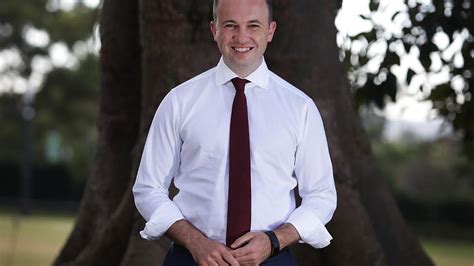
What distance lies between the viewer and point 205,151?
3.23 meters

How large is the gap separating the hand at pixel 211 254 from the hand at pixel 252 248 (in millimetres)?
22

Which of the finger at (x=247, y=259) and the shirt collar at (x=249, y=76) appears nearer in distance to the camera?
the finger at (x=247, y=259)

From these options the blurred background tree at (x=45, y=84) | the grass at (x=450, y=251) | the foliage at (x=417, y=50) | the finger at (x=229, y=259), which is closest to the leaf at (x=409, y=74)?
the foliage at (x=417, y=50)

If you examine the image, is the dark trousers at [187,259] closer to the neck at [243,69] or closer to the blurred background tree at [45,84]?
the neck at [243,69]

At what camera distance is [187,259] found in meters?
3.26

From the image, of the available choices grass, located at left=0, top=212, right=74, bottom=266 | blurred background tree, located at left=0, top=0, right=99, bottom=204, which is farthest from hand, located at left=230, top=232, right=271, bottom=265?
blurred background tree, located at left=0, top=0, right=99, bottom=204

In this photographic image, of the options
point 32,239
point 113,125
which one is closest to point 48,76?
point 32,239

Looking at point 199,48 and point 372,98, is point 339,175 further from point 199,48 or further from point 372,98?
point 372,98

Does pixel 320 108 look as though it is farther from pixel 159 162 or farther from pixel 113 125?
pixel 159 162

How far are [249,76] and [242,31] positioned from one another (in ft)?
0.52

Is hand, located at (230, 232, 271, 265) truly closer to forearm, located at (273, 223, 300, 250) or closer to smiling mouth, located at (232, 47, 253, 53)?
forearm, located at (273, 223, 300, 250)

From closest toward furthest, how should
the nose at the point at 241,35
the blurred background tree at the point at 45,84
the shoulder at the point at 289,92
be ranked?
the nose at the point at 241,35 → the shoulder at the point at 289,92 → the blurred background tree at the point at 45,84

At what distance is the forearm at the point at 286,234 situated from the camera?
10.5 feet

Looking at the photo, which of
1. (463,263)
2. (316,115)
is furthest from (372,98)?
(463,263)
